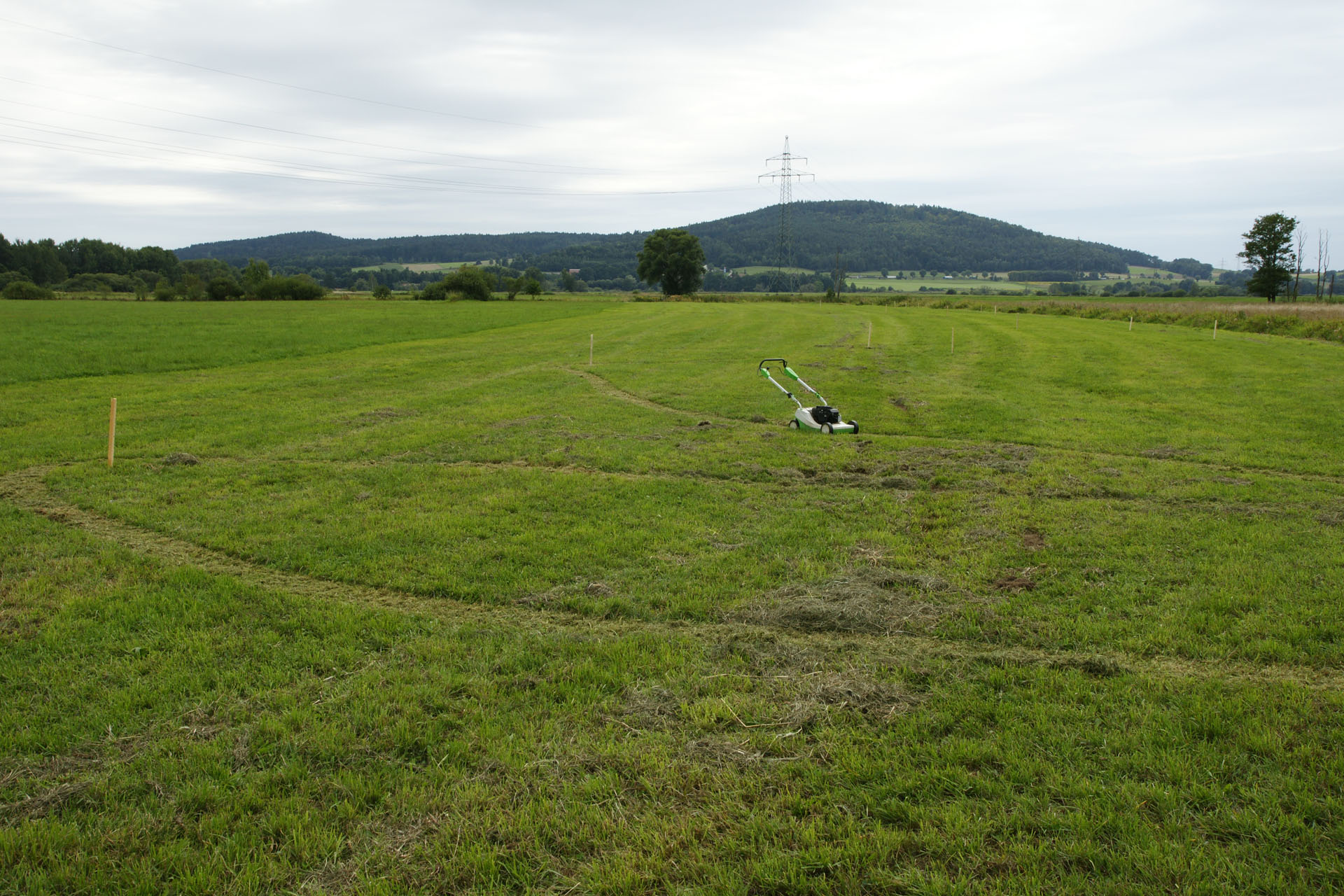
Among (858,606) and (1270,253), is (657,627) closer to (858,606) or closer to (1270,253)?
(858,606)

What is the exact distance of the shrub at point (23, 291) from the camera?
243ft

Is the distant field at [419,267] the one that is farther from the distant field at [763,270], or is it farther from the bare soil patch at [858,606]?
the bare soil patch at [858,606]

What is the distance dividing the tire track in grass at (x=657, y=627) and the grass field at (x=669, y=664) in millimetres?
46

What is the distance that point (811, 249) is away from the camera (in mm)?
172250

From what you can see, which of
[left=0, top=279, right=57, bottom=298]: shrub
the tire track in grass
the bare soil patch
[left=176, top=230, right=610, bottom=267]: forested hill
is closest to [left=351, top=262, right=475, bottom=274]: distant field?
[left=176, top=230, right=610, bottom=267]: forested hill

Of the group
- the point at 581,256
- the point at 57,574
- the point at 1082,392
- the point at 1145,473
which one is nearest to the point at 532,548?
the point at 57,574

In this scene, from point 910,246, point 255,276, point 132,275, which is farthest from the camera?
point 910,246

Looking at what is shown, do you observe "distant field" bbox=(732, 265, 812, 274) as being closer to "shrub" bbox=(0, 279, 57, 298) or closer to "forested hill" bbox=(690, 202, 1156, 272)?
"forested hill" bbox=(690, 202, 1156, 272)

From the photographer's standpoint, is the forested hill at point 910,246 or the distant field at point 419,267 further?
the forested hill at point 910,246

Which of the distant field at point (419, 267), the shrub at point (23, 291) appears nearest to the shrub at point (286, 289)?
the shrub at point (23, 291)

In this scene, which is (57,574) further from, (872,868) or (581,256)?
(581,256)

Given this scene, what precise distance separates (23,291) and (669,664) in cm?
9627

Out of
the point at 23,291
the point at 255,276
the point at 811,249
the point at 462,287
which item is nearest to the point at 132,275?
the point at 255,276

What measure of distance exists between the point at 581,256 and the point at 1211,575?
17200cm
